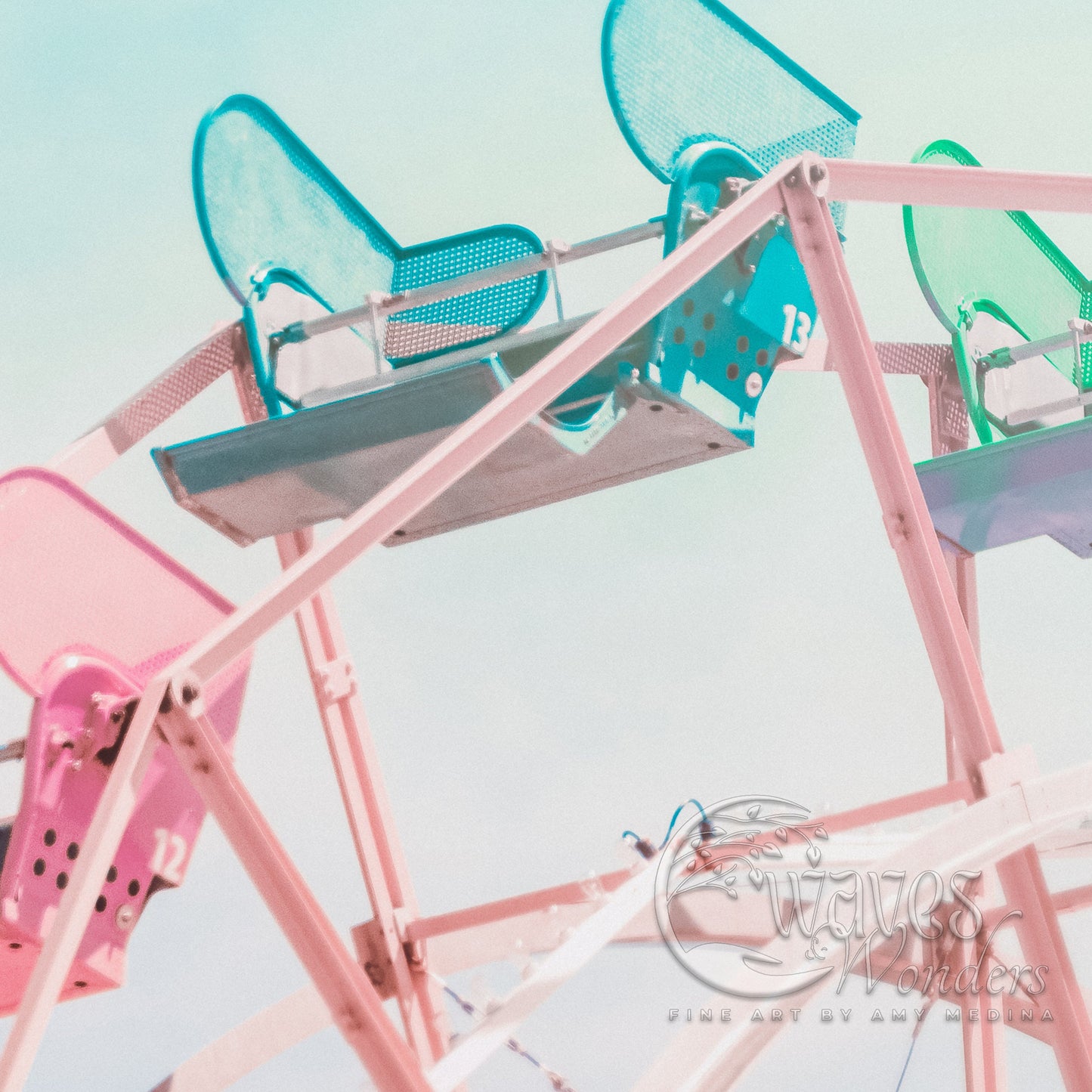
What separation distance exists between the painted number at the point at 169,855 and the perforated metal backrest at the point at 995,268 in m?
3.13

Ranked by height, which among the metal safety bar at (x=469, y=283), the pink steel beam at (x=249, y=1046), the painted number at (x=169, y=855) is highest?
the metal safety bar at (x=469, y=283)

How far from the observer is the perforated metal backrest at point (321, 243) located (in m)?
5.80

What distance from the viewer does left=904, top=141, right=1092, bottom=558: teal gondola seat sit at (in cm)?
601

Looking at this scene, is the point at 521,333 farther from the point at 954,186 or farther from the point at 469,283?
the point at 954,186

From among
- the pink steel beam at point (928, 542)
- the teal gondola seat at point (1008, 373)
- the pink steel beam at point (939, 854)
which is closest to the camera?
the pink steel beam at point (939, 854)

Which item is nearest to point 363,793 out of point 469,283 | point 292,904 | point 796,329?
point 469,283

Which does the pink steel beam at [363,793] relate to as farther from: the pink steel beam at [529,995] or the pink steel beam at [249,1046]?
the pink steel beam at [529,995]

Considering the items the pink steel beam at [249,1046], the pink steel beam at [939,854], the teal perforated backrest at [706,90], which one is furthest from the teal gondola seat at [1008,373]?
the pink steel beam at [249,1046]

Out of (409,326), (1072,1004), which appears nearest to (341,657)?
(409,326)

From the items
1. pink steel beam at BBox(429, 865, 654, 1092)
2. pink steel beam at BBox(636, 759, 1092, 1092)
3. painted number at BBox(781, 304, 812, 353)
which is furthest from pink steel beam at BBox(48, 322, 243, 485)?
pink steel beam at BBox(636, 759, 1092, 1092)

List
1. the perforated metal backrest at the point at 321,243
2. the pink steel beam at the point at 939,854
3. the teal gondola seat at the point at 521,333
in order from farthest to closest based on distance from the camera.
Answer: the perforated metal backrest at the point at 321,243, the teal gondola seat at the point at 521,333, the pink steel beam at the point at 939,854

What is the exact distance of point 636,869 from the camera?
209 inches

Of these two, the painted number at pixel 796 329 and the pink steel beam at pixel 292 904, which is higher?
the painted number at pixel 796 329

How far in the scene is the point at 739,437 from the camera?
5.33m
